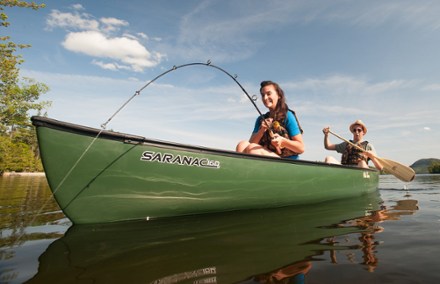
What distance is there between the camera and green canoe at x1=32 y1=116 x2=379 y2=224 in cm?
276

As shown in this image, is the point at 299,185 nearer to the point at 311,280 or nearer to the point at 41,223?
the point at 311,280

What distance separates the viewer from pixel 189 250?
6.80 feet

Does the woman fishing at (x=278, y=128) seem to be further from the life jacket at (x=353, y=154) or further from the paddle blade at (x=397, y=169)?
the paddle blade at (x=397, y=169)

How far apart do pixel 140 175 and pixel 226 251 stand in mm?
1473

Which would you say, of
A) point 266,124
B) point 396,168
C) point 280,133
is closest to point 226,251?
point 266,124

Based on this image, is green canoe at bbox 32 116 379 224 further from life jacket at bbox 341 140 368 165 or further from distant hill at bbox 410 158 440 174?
distant hill at bbox 410 158 440 174

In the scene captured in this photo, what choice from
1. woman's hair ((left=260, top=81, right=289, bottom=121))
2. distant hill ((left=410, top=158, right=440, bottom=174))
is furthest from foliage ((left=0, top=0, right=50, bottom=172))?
distant hill ((left=410, top=158, right=440, bottom=174))

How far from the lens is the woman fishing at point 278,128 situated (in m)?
4.43

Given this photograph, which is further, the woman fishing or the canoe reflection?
the woman fishing

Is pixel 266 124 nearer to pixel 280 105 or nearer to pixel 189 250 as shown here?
pixel 280 105

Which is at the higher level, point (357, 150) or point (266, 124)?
point (266, 124)

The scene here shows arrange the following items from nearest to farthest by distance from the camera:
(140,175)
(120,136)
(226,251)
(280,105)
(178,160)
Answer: (226,251), (120,136), (140,175), (178,160), (280,105)

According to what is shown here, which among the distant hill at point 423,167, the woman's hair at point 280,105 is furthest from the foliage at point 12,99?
the distant hill at point 423,167

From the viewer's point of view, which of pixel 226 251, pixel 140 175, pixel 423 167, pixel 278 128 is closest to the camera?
pixel 226 251
